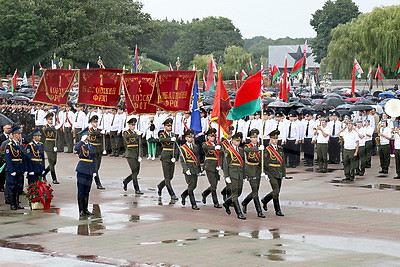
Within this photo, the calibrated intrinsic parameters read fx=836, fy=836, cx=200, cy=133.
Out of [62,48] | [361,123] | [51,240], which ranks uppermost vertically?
[62,48]

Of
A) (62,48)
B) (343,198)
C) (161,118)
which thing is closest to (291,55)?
(62,48)

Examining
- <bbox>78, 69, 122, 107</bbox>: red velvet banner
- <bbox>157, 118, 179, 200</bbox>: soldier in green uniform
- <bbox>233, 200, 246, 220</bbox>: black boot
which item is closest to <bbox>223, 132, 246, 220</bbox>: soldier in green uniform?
<bbox>233, 200, 246, 220</bbox>: black boot

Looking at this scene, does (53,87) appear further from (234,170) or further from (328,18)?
(328,18)

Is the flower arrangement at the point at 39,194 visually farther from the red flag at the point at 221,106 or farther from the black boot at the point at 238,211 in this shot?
the black boot at the point at 238,211

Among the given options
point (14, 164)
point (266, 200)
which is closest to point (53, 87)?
point (14, 164)

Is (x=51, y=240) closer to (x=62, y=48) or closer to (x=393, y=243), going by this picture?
(x=393, y=243)

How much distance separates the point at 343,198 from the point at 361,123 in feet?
15.2

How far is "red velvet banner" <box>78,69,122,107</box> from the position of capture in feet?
66.6

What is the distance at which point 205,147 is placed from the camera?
56.6ft

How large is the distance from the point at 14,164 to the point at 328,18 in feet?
283

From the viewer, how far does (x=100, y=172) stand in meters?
24.1

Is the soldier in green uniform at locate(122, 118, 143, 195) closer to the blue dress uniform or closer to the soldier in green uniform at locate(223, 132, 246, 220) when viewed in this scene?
the blue dress uniform

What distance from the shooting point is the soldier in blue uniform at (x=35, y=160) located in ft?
59.1

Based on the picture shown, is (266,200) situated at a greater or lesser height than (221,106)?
lesser
